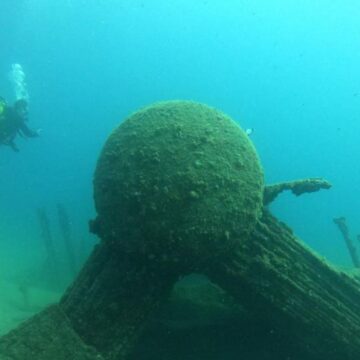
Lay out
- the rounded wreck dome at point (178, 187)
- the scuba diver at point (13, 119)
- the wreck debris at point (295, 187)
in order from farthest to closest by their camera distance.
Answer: the scuba diver at point (13, 119), the wreck debris at point (295, 187), the rounded wreck dome at point (178, 187)

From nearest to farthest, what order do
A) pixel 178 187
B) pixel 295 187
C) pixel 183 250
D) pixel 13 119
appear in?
1. pixel 178 187
2. pixel 183 250
3. pixel 295 187
4. pixel 13 119

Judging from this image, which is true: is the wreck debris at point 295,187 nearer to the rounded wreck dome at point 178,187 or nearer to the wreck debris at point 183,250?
the wreck debris at point 183,250

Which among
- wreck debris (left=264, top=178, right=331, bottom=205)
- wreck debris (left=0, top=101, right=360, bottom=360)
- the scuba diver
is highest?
the scuba diver

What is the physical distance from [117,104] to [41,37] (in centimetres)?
4356

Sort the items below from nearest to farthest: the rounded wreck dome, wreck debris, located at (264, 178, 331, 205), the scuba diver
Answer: the rounded wreck dome, wreck debris, located at (264, 178, 331, 205), the scuba diver

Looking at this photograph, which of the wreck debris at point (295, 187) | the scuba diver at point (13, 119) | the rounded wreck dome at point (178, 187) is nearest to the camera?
the rounded wreck dome at point (178, 187)

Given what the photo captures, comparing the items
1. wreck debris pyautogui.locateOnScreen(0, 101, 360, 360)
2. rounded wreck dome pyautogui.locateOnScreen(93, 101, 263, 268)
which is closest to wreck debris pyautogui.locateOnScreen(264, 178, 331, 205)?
wreck debris pyautogui.locateOnScreen(0, 101, 360, 360)

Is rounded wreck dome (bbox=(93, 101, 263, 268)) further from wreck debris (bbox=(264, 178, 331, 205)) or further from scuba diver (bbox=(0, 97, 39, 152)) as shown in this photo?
scuba diver (bbox=(0, 97, 39, 152))

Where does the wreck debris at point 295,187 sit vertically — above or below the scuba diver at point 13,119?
below

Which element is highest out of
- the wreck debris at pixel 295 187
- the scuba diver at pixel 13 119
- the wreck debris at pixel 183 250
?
the scuba diver at pixel 13 119

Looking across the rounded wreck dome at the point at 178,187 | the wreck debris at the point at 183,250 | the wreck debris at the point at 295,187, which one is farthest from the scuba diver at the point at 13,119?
the wreck debris at the point at 295,187

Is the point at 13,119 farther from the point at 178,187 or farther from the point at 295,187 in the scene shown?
the point at 178,187

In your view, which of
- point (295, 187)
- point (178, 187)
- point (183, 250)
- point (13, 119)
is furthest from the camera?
point (13, 119)

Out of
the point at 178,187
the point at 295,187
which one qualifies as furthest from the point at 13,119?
the point at 178,187
